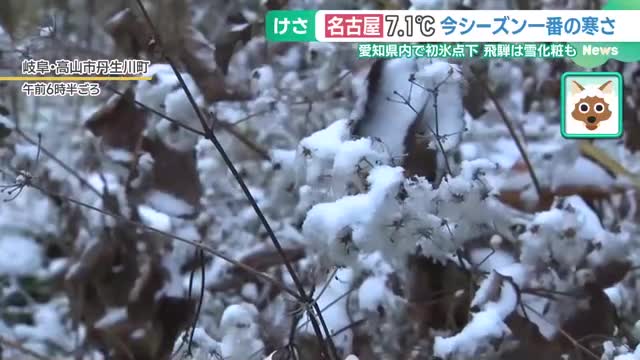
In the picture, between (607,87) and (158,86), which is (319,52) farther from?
(607,87)

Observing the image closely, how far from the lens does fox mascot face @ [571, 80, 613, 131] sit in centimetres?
105

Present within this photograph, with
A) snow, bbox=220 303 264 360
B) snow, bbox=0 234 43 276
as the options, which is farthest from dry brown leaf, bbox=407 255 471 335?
snow, bbox=0 234 43 276

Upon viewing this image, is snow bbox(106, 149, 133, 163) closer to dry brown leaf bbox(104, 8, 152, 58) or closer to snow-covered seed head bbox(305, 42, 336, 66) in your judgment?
dry brown leaf bbox(104, 8, 152, 58)

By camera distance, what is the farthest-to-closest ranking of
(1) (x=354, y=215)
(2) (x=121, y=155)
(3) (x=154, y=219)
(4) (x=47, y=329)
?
(4) (x=47, y=329) → (3) (x=154, y=219) → (2) (x=121, y=155) → (1) (x=354, y=215)

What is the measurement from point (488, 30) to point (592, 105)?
16 centimetres

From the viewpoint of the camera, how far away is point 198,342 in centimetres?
89

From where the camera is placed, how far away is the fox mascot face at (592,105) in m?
1.05

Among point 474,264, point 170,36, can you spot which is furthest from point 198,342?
A: point 170,36

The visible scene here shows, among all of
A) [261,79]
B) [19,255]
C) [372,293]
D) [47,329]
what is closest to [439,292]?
[372,293]

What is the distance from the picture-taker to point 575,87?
1.08m

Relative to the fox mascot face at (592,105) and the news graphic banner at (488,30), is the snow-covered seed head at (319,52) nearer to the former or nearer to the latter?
the news graphic banner at (488,30)

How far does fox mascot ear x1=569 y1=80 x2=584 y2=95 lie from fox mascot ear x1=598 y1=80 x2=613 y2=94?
0.02m

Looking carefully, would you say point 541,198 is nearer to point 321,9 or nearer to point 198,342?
point 321,9

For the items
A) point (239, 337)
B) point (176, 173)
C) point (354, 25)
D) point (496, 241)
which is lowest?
point (239, 337)
